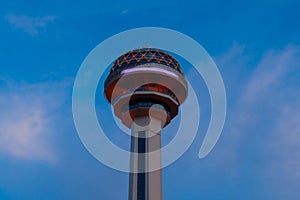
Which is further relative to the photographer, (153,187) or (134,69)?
(134,69)

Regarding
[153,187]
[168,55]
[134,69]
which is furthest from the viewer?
[168,55]

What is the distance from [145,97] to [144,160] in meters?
12.6

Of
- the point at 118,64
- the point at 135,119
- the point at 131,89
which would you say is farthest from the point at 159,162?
the point at 118,64

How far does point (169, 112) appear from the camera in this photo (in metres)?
75.1

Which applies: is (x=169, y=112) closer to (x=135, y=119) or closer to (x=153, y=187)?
(x=135, y=119)

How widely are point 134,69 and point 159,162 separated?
1913 centimetres

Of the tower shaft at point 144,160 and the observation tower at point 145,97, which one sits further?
the observation tower at point 145,97

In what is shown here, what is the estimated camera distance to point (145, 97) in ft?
234

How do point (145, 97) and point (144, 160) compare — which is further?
point (145, 97)

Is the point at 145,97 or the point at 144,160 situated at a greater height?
the point at 145,97

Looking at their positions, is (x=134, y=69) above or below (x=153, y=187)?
above

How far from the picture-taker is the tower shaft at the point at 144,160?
216 feet

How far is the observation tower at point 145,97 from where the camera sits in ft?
226

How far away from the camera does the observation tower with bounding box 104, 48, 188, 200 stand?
226ft
